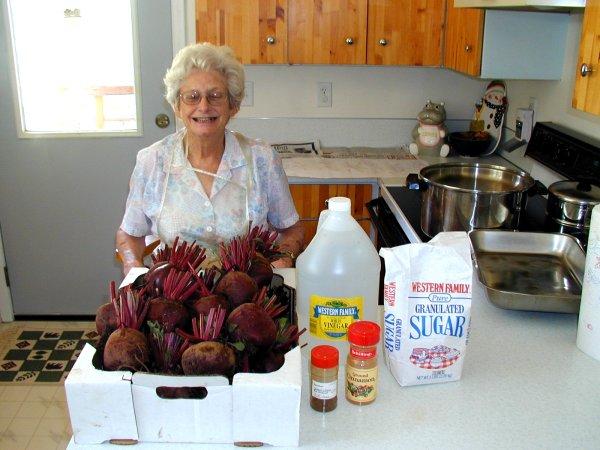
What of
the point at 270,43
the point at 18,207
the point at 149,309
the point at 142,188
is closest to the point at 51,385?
the point at 18,207

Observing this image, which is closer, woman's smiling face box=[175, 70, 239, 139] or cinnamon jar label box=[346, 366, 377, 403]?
cinnamon jar label box=[346, 366, 377, 403]

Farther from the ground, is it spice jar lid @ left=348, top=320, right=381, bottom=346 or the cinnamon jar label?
spice jar lid @ left=348, top=320, right=381, bottom=346

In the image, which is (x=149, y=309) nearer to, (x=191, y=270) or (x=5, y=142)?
(x=191, y=270)

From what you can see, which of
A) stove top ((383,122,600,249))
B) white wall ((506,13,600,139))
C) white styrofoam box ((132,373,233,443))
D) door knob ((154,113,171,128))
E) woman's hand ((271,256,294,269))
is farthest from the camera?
door knob ((154,113,171,128))

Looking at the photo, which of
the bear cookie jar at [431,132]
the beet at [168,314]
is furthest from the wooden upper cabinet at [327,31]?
the beet at [168,314]

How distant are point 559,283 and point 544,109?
1.43 metres

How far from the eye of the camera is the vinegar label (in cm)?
117

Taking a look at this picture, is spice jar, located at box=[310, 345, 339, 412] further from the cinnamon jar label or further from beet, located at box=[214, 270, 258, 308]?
beet, located at box=[214, 270, 258, 308]

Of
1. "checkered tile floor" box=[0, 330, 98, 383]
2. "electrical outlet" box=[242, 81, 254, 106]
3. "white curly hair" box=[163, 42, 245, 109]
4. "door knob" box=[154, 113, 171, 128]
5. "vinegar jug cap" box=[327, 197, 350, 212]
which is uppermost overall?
"white curly hair" box=[163, 42, 245, 109]

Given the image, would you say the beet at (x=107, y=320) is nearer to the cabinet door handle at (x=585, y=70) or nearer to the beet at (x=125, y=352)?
the beet at (x=125, y=352)

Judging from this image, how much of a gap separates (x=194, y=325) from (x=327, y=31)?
7.15 feet

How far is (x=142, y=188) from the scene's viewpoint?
2033 millimetres

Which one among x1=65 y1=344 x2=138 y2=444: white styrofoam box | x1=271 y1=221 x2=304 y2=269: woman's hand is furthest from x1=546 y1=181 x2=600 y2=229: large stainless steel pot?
x1=65 y1=344 x2=138 y2=444: white styrofoam box

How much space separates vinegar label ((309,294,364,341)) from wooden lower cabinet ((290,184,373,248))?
1.67 meters
